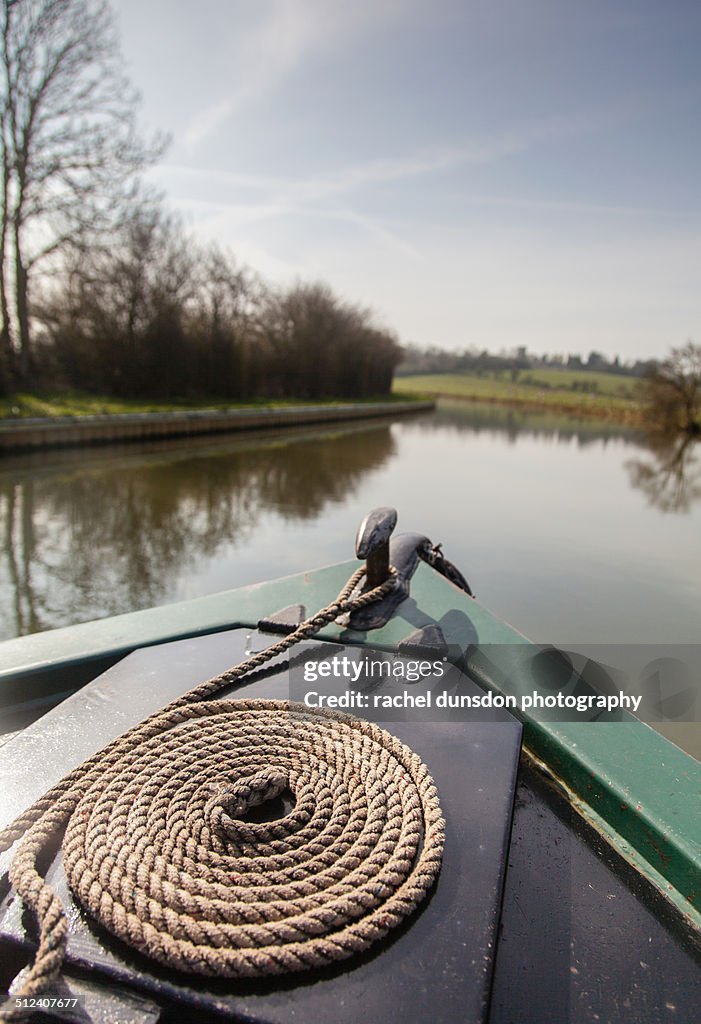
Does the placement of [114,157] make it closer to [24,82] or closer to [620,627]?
[24,82]

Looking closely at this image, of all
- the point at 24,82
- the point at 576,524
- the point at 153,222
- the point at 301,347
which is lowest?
the point at 576,524

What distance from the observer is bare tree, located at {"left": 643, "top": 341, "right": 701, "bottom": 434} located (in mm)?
26875

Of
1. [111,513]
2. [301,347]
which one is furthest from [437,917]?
[301,347]

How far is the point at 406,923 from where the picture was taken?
90 cm

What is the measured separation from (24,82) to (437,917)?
55.6ft

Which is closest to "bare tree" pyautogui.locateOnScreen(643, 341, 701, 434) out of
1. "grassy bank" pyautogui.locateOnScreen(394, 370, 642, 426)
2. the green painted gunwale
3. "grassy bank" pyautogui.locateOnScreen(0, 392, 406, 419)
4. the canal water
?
"grassy bank" pyautogui.locateOnScreen(394, 370, 642, 426)

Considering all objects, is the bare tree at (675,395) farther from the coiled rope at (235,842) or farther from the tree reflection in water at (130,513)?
the coiled rope at (235,842)

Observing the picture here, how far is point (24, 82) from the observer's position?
1280 cm

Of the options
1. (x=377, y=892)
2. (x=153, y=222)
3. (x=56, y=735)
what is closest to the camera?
(x=377, y=892)

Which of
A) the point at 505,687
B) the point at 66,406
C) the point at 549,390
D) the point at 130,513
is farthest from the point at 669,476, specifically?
the point at 549,390

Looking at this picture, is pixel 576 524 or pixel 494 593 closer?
pixel 494 593

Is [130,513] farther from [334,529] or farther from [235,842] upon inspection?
[235,842]

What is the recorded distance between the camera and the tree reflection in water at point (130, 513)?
4848mm

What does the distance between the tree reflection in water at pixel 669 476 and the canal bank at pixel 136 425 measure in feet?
32.3
